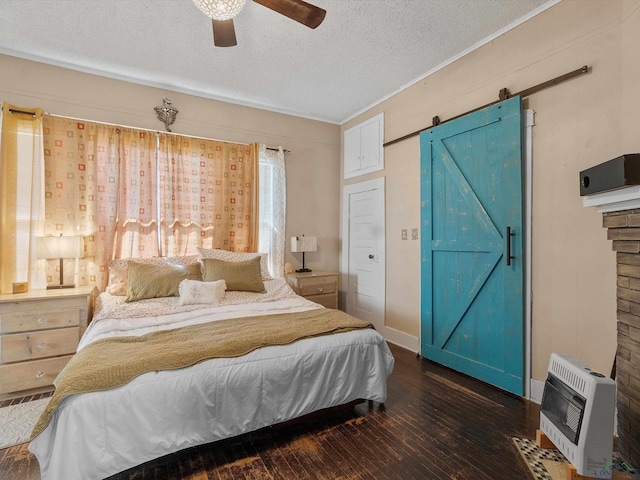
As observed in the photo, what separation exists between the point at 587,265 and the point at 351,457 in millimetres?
1989

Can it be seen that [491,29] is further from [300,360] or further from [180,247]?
[180,247]

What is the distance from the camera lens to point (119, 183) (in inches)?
130

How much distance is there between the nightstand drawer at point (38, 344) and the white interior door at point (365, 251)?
122 inches

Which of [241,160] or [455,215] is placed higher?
[241,160]

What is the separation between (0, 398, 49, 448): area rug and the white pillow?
1.20 metres

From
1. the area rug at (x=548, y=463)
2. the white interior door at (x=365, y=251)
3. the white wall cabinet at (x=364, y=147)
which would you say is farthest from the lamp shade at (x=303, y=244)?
the area rug at (x=548, y=463)

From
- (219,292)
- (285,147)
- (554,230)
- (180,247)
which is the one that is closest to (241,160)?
(285,147)

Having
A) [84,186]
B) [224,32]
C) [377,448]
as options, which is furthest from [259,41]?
[377,448]

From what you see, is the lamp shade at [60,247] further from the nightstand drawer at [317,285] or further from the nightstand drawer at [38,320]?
the nightstand drawer at [317,285]

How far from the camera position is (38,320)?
257cm

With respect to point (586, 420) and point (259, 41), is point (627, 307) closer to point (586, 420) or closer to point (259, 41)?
point (586, 420)

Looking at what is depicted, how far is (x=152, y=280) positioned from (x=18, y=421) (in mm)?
1259

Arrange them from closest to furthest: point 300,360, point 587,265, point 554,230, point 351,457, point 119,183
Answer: point 351,457
point 300,360
point 587,265
point 554,230
point 119,183

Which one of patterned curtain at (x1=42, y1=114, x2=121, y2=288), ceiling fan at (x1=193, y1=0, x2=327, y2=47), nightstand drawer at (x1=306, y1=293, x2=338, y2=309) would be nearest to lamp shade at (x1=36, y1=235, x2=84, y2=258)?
patterned curtain at (x1=42, y1=114, x2=121, y2=288)
